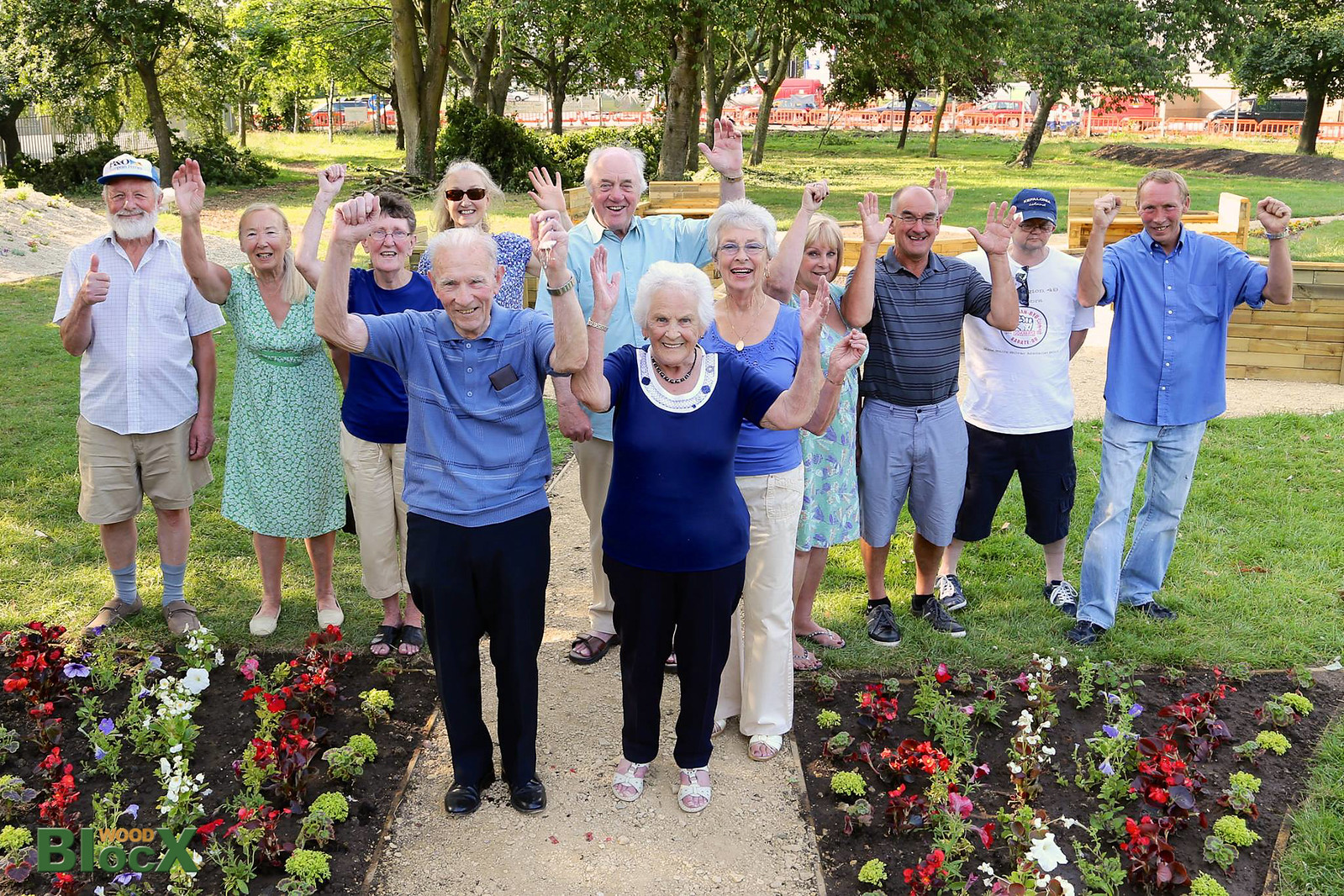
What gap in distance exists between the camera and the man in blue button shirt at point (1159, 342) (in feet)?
16.4

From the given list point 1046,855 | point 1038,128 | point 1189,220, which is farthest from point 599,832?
point 1038,128

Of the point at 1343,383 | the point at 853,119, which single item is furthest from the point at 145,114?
the point at 853,119

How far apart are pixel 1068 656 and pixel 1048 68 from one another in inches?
1055

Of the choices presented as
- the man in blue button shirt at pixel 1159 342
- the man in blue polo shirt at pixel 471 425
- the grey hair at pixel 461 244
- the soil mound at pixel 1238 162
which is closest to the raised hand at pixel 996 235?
the man in blue button shirt at pixel 1159 342

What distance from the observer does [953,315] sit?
483cm

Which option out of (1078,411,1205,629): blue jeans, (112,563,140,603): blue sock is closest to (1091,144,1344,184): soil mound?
(1078,411,1205,629): blue jeans

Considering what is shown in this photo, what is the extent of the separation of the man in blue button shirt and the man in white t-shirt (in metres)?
0.16

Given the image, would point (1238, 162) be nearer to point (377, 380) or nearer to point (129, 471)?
point (377, 380)

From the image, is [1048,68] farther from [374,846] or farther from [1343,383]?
[374,846]

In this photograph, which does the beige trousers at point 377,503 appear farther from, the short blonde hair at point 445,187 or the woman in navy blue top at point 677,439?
the woman in navy blue top at point 677,439

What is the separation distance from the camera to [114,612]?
5.24 m

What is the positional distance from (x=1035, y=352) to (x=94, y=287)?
400 cm

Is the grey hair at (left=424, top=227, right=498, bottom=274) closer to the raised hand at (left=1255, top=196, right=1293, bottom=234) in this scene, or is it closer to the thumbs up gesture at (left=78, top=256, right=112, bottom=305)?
the thumbs up gesture at (left=78, top=256, right=112, bottom=305)

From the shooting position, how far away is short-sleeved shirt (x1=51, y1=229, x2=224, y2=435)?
4.80 m
